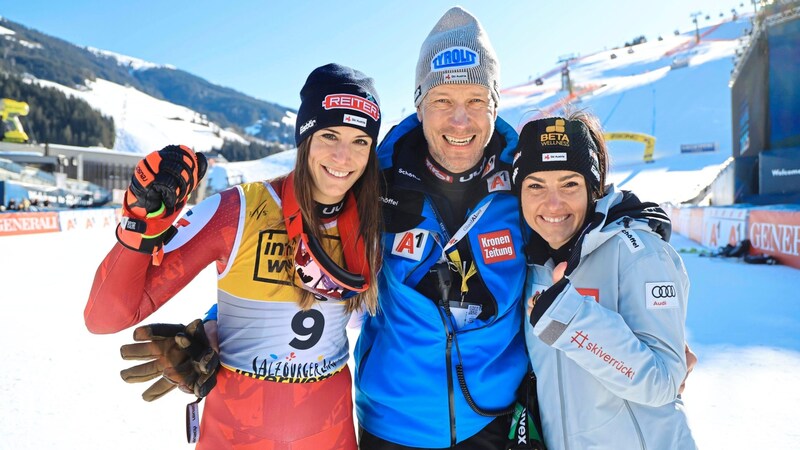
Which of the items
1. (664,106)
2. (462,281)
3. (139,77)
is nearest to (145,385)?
(462,281)

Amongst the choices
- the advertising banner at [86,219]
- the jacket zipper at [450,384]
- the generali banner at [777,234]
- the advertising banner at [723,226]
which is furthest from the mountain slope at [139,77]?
the jacket zipper at [450,384]

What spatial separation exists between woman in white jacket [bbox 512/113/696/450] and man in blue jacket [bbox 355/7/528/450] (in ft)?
0.51

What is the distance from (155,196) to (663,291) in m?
1.52

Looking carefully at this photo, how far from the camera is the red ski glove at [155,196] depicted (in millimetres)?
1392

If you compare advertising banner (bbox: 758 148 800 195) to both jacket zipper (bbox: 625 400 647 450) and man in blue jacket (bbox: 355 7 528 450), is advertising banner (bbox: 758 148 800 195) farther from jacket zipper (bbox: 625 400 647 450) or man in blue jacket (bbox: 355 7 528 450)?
jacket zipper (bbox: 625 400 647 450)

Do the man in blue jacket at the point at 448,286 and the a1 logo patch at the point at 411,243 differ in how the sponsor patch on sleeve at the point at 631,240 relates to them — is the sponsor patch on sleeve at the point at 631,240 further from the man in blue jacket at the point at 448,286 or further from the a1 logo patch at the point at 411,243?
the a1 logo patch at the point at 411,243

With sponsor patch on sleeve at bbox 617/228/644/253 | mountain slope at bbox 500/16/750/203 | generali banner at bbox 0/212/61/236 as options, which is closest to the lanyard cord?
sponsor patch on sleeve at bbox 617/228/644/253

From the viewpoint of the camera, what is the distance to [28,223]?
1609cm

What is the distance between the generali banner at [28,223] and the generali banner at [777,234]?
1986 cm

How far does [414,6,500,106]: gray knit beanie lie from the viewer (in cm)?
214

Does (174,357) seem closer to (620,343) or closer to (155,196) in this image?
(155,196)

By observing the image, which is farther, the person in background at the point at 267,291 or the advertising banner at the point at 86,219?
the advertising banner at the point at 86,219

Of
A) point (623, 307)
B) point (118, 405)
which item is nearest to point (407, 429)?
point (623, 307)

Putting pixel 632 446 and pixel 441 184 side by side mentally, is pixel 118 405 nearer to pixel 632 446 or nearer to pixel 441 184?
pixel 441 184
